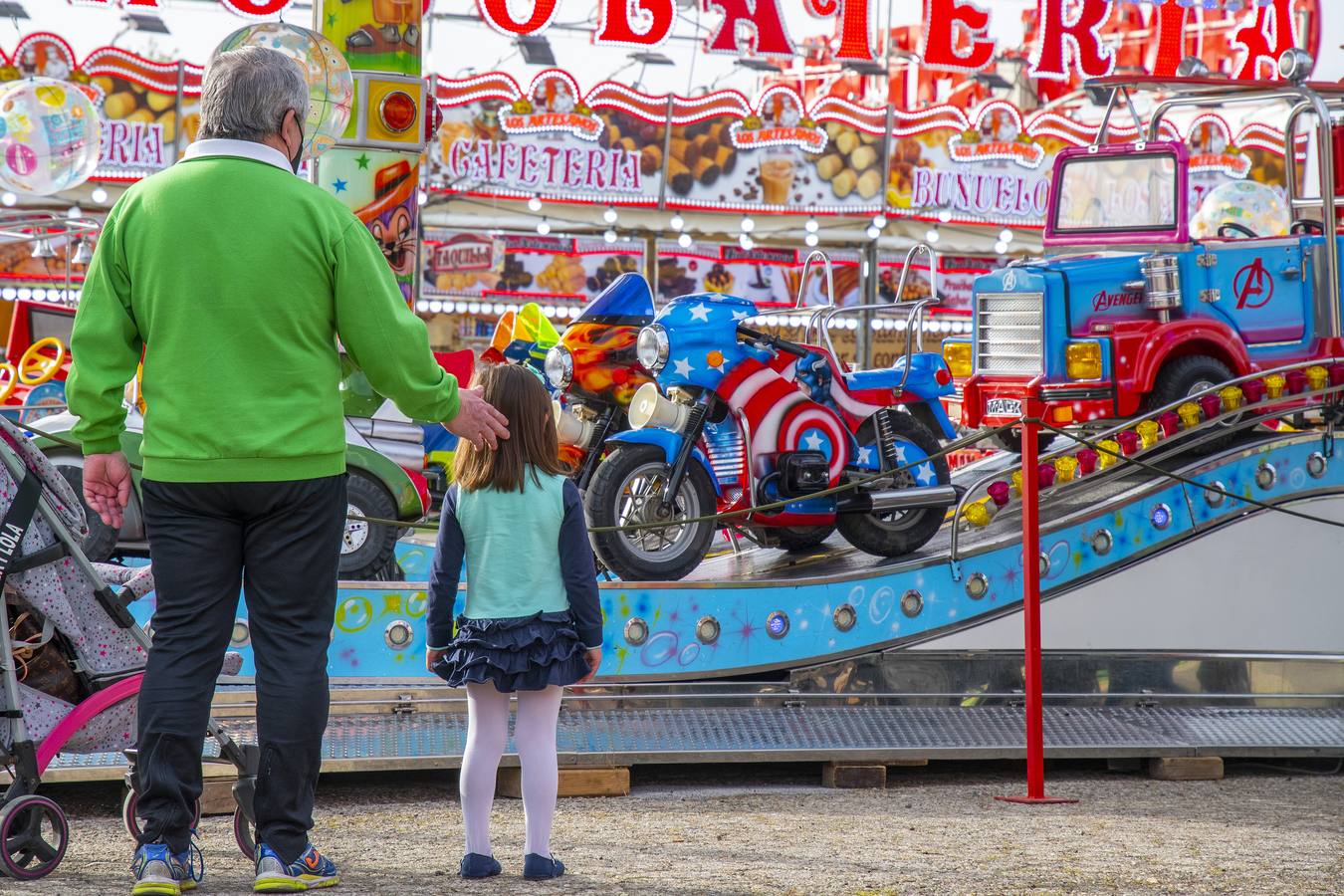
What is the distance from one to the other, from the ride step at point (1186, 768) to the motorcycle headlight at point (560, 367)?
285 centimetres

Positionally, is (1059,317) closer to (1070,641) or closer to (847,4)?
(1070,641)

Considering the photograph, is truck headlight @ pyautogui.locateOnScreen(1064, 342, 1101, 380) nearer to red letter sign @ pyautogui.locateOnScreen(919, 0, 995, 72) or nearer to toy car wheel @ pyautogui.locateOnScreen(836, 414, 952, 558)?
toy car wheel @ pyautogui.locateOnScreen(836, 414, 952, 558)

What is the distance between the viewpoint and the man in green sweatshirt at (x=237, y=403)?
332 centimetres

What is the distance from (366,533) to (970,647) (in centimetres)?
255

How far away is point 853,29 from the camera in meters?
16.3

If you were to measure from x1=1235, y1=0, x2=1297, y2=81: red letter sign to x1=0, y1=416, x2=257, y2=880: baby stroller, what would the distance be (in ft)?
51.3

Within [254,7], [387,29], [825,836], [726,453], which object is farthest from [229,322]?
[254,7]

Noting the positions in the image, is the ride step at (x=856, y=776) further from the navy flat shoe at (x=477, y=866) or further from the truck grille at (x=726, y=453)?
the navy flat shoe at (x=477, y=866)

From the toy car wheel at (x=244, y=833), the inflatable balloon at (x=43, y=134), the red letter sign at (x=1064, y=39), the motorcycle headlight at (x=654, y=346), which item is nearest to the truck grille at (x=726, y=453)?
the motorcycle headlight at (x=654, y=346)

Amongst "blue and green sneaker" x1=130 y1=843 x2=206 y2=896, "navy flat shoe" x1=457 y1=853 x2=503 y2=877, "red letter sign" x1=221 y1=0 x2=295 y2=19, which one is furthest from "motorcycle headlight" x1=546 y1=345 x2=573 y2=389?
"red letter sign" x1=221 y1=0 x2=295 y2=19

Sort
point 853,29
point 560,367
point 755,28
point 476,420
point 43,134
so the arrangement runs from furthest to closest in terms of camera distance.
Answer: point 853,29 < point 755,28 < point 43,134 < point 560,367 < point 476,420

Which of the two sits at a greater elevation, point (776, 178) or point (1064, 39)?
point (1064, 39)

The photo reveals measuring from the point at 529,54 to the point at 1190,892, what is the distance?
13.5 m

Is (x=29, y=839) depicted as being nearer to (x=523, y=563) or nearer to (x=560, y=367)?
(x=523, y=563)
